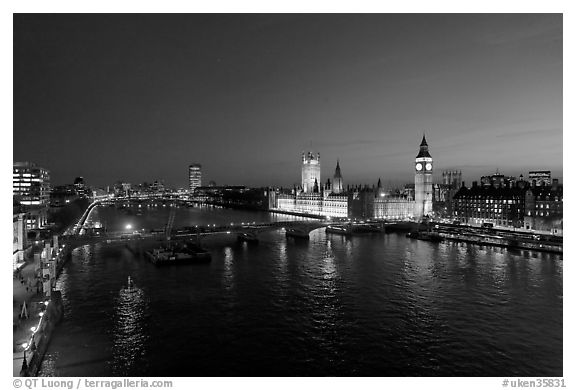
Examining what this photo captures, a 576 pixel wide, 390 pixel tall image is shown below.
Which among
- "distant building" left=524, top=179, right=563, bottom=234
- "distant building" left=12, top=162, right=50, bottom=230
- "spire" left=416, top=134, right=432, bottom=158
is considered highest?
"spire" left=416, top=134, right=432, bottom=158

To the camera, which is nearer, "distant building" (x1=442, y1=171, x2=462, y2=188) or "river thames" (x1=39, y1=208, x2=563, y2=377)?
"river thames" (x1=39, y1=208, x2=563, y2=377)

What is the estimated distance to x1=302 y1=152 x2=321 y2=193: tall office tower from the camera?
66.9 metres

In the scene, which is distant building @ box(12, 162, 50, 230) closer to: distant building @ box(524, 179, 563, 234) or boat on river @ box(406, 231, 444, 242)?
boat on river @ box(406, 231, 444, 242)

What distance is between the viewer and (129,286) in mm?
15000

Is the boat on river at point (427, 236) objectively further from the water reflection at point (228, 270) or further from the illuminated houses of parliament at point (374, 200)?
the water reflection at point (228, 270)

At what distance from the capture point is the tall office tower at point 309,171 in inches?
2633

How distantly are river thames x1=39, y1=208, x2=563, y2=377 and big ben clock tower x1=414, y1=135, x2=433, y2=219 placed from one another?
25.1 metres

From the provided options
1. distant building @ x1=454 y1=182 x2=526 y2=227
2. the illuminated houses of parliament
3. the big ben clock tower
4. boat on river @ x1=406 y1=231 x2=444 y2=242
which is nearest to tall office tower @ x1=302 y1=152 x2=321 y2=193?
the illuminated houses of parliament

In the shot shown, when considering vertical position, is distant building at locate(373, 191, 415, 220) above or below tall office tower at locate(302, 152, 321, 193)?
below

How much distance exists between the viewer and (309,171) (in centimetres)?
6694

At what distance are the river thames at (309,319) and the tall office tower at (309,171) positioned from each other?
46821 millimetres

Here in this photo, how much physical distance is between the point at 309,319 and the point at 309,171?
55.9m

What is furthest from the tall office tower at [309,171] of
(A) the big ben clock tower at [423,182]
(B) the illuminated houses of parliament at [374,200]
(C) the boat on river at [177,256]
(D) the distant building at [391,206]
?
(C) the boat on river at [177,256]

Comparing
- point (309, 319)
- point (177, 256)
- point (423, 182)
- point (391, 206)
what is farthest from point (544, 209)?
point (309, 319)
